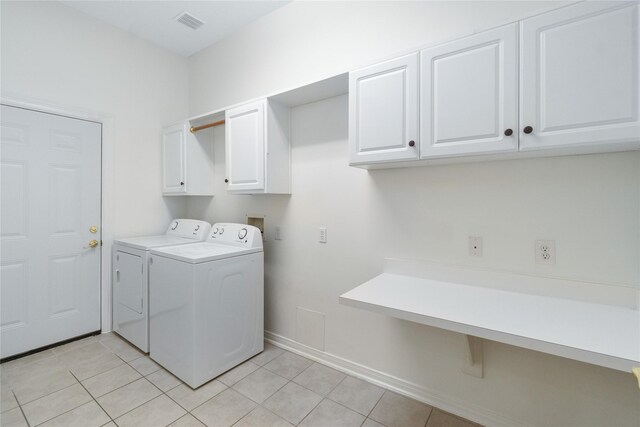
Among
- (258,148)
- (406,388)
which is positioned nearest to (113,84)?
(258,148)

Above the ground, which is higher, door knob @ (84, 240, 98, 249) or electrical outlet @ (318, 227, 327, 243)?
electrical outlet @ (318, 227, 327, 243)

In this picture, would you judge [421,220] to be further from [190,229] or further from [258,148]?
[190,229]

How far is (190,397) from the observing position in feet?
6.23

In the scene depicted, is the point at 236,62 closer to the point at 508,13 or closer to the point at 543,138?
the point at 508,13

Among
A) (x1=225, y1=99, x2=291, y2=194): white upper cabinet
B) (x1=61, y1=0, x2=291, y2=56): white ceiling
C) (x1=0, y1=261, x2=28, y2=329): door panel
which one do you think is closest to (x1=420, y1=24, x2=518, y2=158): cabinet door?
(x1=225, y1=99, x2=291, y2=194): white upper cabinet

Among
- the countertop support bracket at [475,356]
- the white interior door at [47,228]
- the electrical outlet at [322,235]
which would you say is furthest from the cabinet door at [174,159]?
the countertop support bracket at [475,356]

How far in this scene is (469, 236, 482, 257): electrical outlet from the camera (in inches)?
65.3

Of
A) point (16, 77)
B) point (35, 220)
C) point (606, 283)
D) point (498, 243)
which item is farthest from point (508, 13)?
point (35, 220)

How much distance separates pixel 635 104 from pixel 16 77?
4026 millimetres

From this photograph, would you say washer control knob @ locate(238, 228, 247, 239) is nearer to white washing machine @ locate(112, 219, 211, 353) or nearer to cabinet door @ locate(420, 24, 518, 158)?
white washing machine @ locate(112, 219, 211, 353)

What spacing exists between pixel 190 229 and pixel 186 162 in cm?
71

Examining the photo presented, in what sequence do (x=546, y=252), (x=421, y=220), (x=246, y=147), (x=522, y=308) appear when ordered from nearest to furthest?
(x=522, y=308)
(x=546, y=252)
(x=421, y=220)
(x=246, y=147)

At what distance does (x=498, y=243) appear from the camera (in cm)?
161

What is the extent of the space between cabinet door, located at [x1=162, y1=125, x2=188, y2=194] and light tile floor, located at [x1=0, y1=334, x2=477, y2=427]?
1696 millimetres
